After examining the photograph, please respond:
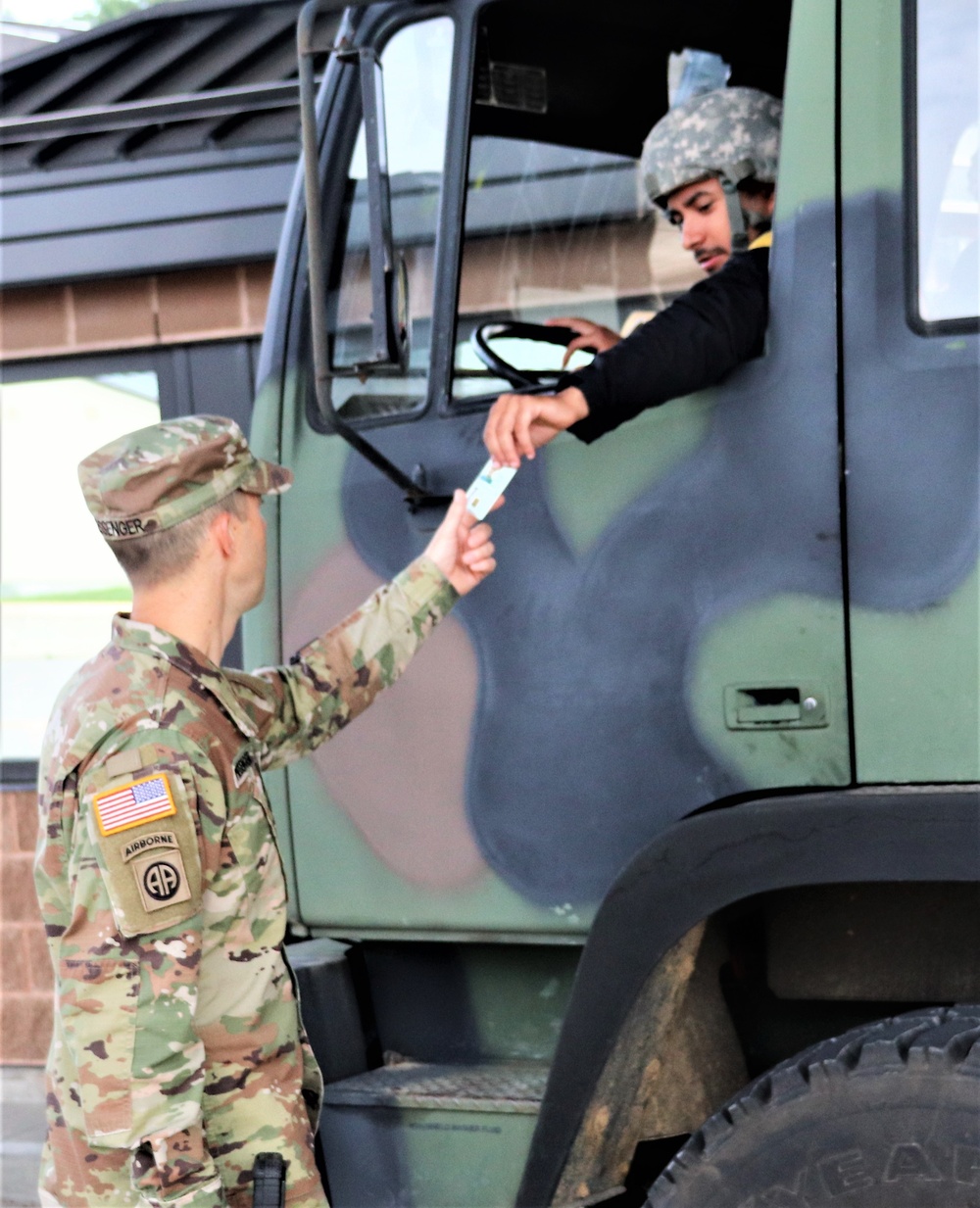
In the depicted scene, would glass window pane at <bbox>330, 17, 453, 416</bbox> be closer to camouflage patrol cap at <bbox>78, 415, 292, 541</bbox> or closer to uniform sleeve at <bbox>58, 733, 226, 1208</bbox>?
camouflage patrol cap at <bbox>78, 415, 292, 541</bbox>

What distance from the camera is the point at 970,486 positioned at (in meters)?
2.03

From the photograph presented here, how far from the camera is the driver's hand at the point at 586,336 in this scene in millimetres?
2855

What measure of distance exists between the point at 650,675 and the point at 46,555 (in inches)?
181

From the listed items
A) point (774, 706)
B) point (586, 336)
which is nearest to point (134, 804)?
point (774, 706)

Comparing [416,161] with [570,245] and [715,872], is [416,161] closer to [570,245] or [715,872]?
[570,245]

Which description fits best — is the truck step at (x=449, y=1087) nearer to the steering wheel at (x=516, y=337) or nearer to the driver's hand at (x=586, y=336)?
the steering wheel at (x=516, y=337)

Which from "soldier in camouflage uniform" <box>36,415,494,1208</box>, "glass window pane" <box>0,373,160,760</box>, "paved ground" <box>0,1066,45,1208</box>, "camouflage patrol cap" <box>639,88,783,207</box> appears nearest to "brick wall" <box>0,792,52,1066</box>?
"paved ground" <box>0,1066,45,1208</box>

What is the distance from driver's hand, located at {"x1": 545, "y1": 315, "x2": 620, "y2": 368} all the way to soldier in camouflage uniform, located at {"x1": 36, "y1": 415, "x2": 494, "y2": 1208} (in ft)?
1.98

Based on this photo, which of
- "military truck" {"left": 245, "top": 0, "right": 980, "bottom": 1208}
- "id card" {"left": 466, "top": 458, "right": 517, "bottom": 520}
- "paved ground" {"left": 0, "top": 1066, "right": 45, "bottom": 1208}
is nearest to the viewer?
"military truck" {"left": 245, "top": 0, "right": 980, "bottom": 1208}

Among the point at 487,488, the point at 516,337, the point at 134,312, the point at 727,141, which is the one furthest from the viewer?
the point at 134,312

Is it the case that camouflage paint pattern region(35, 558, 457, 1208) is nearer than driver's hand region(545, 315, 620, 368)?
Yes

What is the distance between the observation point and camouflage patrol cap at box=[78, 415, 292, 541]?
2.15 metres

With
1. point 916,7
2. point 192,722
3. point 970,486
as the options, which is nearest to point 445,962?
point 192,722

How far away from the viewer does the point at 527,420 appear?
2221 mm
